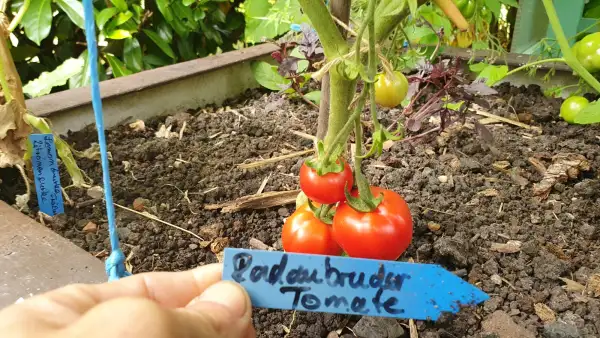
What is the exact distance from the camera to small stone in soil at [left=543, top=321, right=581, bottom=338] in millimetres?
887

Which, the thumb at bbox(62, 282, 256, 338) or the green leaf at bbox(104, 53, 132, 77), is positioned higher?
the thumb at bbox(62, 282, 256, 338)

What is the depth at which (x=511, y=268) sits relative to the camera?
105cm

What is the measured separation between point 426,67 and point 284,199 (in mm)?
601

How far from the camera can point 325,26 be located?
2.64 ft

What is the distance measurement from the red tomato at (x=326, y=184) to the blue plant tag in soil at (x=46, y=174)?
0.62 meters

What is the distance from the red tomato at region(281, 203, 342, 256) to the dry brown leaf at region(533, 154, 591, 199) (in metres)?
0.73

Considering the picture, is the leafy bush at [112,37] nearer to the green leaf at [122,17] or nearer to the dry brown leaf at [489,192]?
the green leaf at [122,17]

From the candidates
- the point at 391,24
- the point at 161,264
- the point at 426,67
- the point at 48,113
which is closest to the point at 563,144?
the point at 426,67

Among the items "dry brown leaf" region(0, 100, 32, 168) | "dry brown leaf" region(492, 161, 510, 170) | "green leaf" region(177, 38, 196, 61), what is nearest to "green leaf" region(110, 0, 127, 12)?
"green leaf" region(177, 38, 196, 61)

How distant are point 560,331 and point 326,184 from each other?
50 centimetres

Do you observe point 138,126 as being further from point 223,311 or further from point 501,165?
point 223,311

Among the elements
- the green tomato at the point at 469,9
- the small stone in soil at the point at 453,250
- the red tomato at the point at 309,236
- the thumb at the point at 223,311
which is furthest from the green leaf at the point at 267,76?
the thumb at the point at 223,311

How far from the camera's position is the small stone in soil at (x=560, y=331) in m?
0.89

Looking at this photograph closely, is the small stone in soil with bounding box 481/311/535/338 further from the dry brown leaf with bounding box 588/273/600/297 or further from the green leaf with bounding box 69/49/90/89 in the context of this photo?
the green leaf with bounding box 69/49/90/89
